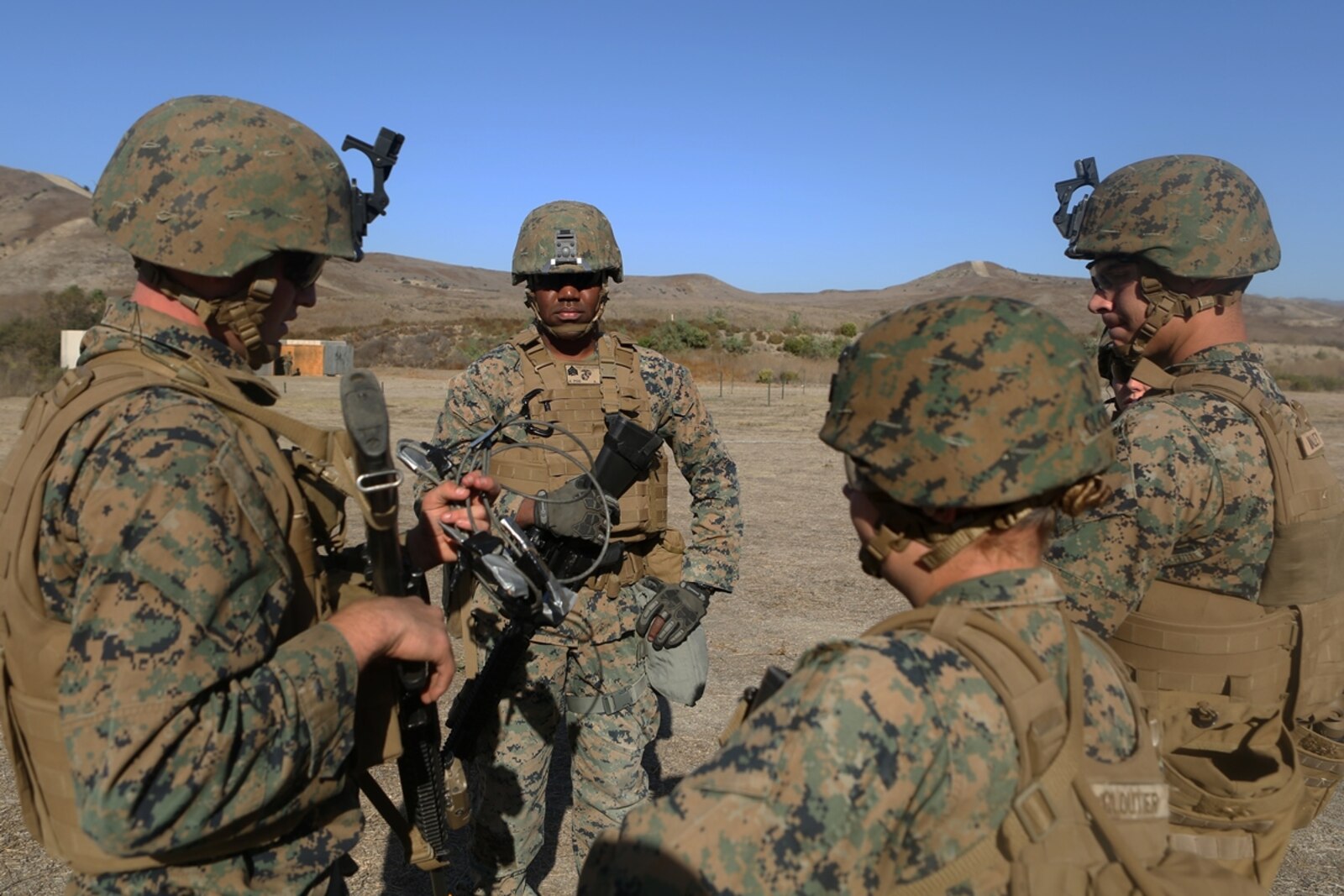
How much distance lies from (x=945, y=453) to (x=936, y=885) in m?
0.66

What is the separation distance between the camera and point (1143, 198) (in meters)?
2.94

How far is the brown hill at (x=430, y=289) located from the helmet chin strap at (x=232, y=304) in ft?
162

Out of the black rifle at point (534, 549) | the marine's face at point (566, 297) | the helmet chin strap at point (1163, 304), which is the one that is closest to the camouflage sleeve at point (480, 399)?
the black rifle at point (534, 549)

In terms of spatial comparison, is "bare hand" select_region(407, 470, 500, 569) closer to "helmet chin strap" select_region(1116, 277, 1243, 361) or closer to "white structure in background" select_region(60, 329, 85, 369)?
"helmet chin strap" select_region(1116, 277, 1243, 361)

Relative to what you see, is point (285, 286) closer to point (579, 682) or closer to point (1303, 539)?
point (579, 682)

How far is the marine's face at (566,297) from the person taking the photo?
395 cm

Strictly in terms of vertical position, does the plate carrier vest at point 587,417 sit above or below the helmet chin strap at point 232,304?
below

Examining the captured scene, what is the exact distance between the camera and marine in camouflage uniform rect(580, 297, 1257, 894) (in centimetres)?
128

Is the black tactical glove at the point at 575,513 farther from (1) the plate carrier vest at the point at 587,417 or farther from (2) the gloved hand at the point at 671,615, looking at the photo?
(2) the gloved hand at the point at 671,615

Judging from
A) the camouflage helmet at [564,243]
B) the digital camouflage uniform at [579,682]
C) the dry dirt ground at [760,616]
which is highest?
the camouflage helmet at [564,243]

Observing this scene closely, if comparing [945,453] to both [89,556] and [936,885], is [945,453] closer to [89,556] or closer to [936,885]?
[936,885]

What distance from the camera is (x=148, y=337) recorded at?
189 centimetres

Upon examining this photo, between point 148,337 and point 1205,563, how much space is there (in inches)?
106

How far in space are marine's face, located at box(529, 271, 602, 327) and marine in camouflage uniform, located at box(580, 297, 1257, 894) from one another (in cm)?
235
